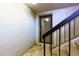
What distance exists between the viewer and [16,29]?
2.08 metres

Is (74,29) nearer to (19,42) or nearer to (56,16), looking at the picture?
(56,16)

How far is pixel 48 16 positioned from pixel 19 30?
0.67 meters

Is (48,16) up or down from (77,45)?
up

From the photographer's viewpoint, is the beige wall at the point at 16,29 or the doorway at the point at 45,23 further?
the beige wall at the point at 16,29

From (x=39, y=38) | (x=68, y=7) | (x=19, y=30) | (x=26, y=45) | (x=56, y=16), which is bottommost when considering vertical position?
(x=26, y=45)

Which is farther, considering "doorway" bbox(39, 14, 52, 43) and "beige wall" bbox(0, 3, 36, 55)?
"beige wall" bbox(0, 3, 36, 55)

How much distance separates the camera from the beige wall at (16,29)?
1796 millimetres

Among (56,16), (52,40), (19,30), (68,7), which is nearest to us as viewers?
(68,7)

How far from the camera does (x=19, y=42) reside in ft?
6.87

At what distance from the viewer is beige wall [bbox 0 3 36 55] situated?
5.89 feet

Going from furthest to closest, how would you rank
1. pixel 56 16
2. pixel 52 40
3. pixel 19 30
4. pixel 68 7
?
pixel 19 30
pixel 52 40
pixel 56 16
pixel 68 7

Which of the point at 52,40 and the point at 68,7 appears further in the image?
the point at 52,40

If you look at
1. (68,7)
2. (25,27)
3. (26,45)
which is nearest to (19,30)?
(25,27)

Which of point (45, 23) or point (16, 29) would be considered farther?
point (16, 29)
